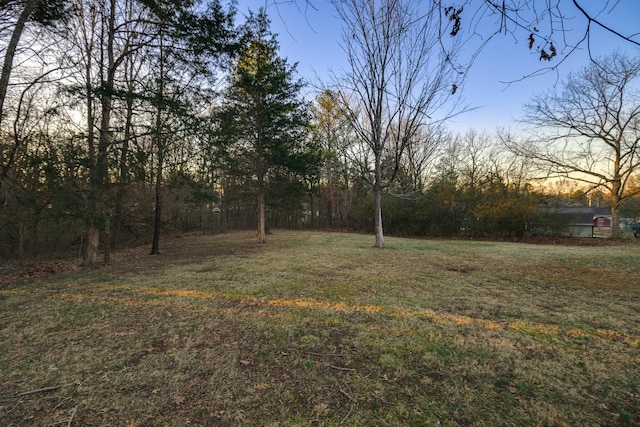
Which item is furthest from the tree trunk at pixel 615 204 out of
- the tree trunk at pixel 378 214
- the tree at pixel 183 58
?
the tree at pixel 183 58

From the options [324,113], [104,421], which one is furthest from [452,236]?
[104,421]

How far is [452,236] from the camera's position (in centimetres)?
1720

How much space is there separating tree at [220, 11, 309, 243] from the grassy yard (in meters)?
8.03

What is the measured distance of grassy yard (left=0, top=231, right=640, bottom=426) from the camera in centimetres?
175

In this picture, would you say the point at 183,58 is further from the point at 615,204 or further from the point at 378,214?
the point at 615,204

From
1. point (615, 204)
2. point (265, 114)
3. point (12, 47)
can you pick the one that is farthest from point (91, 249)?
point (615, 204)

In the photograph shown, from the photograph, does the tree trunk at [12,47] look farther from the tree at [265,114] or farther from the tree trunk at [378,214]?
the tree trunk at [378,214]

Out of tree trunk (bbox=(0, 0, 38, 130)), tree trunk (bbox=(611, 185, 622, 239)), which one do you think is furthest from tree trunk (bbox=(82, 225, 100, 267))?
tree trunk (bbox=(611, 185, 622, 239))

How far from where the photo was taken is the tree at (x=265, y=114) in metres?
11.4

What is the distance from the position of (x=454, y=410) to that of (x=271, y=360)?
1430 millimetres

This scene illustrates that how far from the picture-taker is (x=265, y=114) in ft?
38.4

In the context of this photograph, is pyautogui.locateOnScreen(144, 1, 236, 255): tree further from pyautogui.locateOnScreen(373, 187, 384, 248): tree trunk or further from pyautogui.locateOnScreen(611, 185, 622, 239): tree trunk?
pyautogui.locateOnScreen(611, 185, 622, 239): tree trunk

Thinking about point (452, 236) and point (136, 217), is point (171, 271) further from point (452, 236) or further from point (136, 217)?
point (452, 236)

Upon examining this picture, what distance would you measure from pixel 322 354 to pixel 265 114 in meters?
11.0
